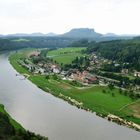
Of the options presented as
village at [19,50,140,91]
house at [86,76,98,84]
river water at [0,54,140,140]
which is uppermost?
river water at [0,54,140,140]

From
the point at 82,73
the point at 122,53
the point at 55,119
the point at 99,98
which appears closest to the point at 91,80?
the point at 82,73

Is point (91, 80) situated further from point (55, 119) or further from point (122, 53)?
point (122, 53)

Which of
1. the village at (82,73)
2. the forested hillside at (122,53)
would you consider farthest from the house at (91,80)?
the forested hillside at (122,53)

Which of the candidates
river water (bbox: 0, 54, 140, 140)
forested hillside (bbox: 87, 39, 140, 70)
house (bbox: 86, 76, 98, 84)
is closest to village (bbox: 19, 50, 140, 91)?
house (bbox: 86, 76, 98, 84)

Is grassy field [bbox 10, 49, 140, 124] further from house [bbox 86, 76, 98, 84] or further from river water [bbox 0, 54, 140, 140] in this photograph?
house [bbox 86, 76, 98, 84]

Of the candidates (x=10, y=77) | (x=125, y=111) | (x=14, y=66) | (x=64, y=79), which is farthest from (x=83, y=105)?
(x=14, y=66)
